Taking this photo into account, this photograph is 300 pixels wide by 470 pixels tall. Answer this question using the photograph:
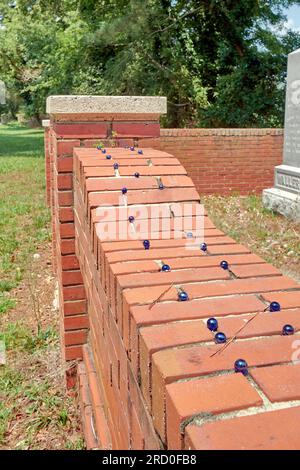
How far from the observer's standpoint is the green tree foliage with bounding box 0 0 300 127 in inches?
505

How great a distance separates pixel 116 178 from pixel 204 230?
1.52 ft

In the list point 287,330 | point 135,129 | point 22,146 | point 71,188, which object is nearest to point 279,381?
point 287,330

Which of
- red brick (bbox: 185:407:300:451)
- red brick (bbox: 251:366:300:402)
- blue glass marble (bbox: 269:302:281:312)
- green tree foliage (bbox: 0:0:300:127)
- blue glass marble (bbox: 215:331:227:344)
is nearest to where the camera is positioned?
red brick (bbox: 185:407:300:451)

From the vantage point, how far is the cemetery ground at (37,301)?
109 inches

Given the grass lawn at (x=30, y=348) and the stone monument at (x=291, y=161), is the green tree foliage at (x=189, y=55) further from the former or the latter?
the grass lawn at (x=30, y=348)

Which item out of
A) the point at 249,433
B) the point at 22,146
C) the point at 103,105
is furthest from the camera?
the point at 22,146

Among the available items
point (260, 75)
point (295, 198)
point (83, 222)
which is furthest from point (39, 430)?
point (260, 75)

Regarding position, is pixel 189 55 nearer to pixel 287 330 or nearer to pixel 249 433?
pixel 287 330

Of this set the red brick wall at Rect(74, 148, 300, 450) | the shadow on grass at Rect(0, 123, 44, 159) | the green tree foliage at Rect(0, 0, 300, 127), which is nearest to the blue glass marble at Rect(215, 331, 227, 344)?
the red brick wall at Rect(74, 148, 300, 450)

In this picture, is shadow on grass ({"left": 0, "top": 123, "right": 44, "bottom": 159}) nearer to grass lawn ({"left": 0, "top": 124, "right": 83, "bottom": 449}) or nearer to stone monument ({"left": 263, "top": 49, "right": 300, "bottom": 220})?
grass lawn ({"left": 0, "top": 124, "right": 83, "bottom": 449})

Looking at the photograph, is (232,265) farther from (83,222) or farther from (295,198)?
(295,198)

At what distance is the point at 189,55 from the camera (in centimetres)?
1346

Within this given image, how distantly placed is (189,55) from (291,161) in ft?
23.7

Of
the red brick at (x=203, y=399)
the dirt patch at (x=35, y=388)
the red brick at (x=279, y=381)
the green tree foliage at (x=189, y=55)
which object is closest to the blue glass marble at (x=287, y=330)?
the red brick at (x=279, y=381)
